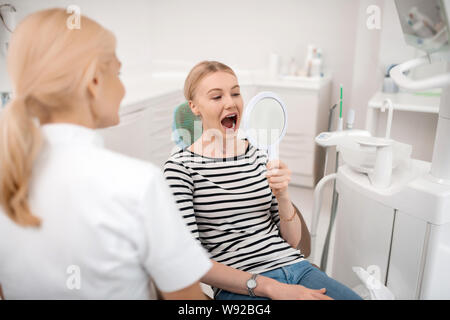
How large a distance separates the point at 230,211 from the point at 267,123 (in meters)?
0.26

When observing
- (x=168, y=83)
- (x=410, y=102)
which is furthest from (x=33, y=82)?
(x=168, y=83)

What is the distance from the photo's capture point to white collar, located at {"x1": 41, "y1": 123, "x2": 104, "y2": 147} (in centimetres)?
65

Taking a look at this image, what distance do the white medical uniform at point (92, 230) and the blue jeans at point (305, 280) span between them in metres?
0.38

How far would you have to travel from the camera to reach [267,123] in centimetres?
106

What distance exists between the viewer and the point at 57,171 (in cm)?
62

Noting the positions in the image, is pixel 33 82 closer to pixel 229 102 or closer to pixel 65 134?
pixel 65 134

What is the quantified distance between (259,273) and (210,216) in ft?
0.69

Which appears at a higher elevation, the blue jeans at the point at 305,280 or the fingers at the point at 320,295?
the fingers at the point at 320,295

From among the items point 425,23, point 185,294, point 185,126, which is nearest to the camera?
point 185,294

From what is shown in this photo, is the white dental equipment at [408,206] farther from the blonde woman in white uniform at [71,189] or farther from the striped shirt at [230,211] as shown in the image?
the blonde woman in white uniform at [71,189]

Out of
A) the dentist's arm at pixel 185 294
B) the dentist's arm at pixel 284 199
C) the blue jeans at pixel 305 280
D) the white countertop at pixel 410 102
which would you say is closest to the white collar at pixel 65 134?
the dentist's arm at pixel 185 294

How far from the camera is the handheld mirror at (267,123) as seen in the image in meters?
1.02
